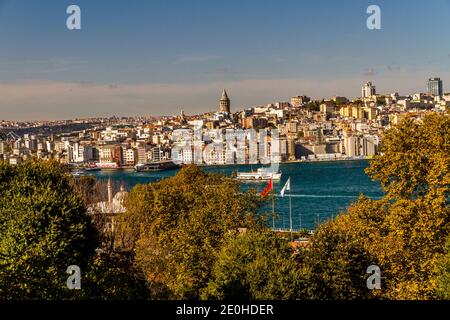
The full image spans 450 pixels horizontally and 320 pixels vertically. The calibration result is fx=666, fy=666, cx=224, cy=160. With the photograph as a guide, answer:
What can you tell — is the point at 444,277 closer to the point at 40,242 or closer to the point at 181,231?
the point at 181,231

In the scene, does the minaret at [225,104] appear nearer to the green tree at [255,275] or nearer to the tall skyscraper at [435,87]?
the tall skyscraper at [435,87]

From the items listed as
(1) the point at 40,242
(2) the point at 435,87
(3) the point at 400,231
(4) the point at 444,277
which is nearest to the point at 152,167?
(1) the point at 40,242

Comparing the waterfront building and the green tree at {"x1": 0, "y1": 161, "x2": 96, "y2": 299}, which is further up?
the waterfront building

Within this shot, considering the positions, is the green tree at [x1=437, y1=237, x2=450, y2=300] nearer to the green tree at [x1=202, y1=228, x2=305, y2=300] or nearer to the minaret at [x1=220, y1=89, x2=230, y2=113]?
the green tree at [x1=202, y1=228, x2=305, y2=300]

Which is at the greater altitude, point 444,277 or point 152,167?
point 444,277

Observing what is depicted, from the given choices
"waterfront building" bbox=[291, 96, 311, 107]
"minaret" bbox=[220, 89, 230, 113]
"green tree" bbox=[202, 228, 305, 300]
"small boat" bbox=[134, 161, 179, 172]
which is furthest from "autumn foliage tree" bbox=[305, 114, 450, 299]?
"waterfront building" bbox=[291, 96, 311, 107]

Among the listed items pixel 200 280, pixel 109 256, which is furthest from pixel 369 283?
pixel 109 256
